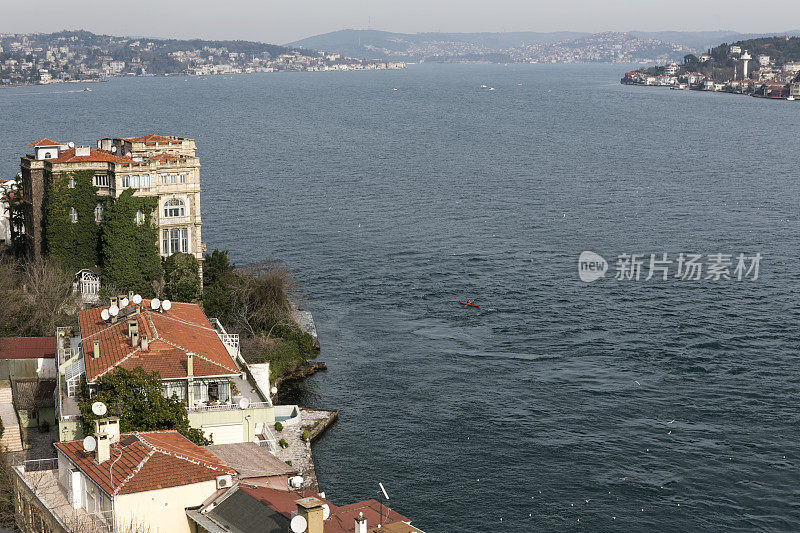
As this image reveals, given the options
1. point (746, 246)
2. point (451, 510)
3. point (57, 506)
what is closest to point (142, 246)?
point (451, 510)

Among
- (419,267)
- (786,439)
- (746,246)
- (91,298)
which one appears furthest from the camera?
(746,246)

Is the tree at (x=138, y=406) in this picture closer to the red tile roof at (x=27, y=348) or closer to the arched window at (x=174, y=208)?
the red tile roof at (x=27, y=348)

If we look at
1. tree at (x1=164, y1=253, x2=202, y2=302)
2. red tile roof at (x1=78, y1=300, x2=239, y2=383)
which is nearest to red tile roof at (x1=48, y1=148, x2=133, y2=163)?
tree at (x1=164, y1=253, x2=202, y2=302)

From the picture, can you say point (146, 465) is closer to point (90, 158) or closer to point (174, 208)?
point (174, 208)

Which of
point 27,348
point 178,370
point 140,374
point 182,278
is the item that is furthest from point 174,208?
point 140,374

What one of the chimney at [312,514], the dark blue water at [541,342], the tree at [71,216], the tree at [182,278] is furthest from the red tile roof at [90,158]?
the chimney at [312,514]

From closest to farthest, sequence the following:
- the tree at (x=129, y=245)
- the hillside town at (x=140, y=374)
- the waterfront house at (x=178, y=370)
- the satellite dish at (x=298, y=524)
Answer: the satellite dish at (x=298, y=524) < the hillside town at (x=140, y=374) < the waterfront house at (x=178, y=370) < the tree at (x=129, y=245)

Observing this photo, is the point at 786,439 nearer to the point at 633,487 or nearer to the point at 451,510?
the point at 633,487
